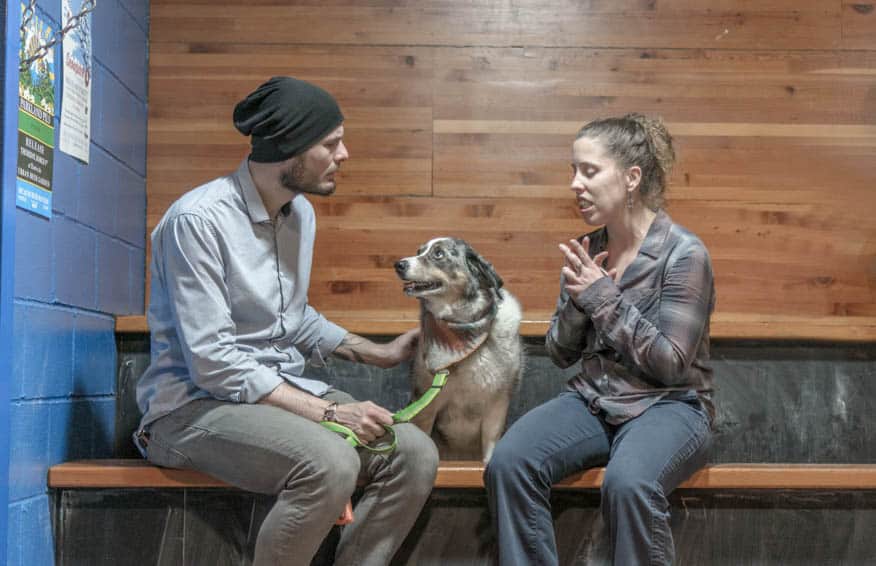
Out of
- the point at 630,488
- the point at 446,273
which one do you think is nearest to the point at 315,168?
the point at 446,273

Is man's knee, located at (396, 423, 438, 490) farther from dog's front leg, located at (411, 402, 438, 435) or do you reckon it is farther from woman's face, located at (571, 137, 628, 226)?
woman's face, located at (571, 137, 628, 226)

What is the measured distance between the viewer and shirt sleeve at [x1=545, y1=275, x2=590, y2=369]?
2.49m

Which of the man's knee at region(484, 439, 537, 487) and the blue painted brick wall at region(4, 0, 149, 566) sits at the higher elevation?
the blue painted brick wall at region(4, 0, 149, 566)

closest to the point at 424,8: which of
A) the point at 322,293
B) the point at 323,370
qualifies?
the point at 322,293

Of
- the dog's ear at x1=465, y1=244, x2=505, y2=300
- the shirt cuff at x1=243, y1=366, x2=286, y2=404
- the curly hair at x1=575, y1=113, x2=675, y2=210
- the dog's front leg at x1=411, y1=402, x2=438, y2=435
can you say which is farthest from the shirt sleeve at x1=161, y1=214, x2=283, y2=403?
the curly hair at x1=575, y1=113, x2=675, y2=210

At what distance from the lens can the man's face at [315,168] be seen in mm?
2430

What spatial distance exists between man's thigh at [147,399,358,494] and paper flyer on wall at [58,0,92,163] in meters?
0.81

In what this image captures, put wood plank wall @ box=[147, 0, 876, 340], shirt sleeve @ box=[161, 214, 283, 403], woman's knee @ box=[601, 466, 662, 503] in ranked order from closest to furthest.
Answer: woman's knee @ box=[601, 466, 662, 503], shirt sleeve @ box=[161, 214, 283, 403], wood plank wall @ box=[147, 0, 876, 340]

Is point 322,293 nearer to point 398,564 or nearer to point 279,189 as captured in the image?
point 279,189

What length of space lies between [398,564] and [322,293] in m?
1.19

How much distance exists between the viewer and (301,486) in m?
2.15

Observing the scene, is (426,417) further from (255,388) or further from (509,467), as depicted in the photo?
(255,388)

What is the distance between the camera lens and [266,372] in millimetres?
2299

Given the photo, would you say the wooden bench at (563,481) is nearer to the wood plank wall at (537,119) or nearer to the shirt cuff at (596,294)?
the shirt cuff at (596,294)
